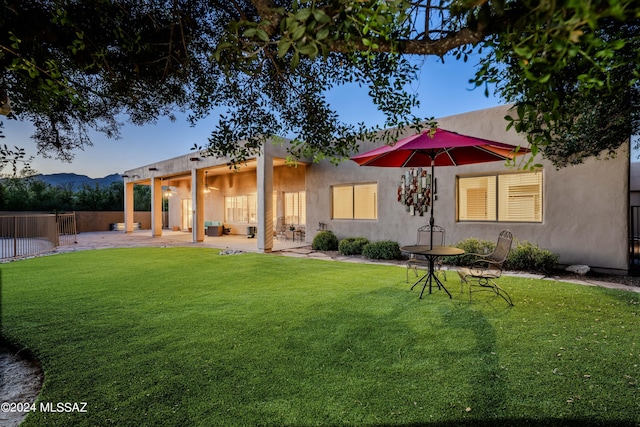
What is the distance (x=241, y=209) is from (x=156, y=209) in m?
4.72

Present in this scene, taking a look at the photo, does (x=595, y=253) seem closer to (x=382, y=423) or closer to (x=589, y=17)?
(x=382, y=423)

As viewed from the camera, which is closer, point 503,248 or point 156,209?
point 503,248

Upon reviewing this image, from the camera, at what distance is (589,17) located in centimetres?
71

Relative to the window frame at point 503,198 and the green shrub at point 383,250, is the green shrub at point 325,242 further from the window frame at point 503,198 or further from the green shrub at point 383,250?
the window frame at point 503,198

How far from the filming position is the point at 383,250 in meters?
9.05

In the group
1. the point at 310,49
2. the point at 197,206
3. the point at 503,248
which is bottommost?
the point at 503,248

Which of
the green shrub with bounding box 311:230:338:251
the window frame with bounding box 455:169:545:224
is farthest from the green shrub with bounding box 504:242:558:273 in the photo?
the green shrub with bounding box 311:230:338:251

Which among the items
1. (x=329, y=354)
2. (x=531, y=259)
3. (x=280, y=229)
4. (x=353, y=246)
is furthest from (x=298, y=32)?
(x=280, y=229)

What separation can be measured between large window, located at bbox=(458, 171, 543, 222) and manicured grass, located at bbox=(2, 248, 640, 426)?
8.68 feet

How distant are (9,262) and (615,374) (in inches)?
495

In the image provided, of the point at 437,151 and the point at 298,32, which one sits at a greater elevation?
the point at 437,151

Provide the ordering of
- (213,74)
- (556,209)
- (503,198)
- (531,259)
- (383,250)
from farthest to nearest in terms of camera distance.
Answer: (383,250) < (503,198) < (556,209) < (531,259) < (213,74)

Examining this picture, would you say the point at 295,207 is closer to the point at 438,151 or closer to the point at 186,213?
the point at 438,151

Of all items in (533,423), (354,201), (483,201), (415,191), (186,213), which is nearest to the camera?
(533,423)
